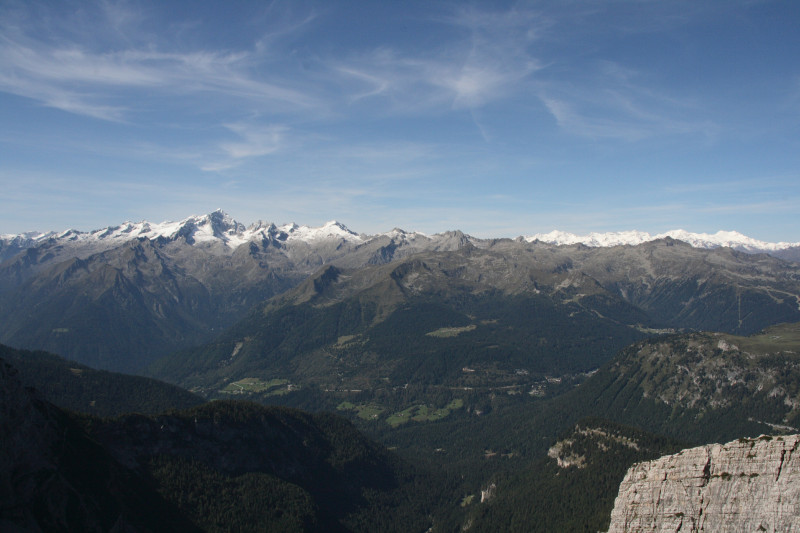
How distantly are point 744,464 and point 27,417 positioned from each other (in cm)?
10619

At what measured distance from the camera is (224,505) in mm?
135750

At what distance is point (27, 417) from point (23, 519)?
1567cm

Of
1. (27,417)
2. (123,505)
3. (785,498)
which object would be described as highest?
(27,417)

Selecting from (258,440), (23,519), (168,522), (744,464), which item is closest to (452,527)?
(258,440)

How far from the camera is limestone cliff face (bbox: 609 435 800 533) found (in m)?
69.6

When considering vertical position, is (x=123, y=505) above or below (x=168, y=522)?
above

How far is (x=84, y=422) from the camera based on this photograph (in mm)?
120938

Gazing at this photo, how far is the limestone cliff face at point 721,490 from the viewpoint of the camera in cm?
6962

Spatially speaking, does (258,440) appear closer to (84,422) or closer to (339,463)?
(339,463)

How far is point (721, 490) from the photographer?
7550cm

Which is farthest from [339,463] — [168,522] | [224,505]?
[168,522]

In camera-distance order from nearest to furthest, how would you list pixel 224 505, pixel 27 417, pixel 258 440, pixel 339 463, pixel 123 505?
pixel 27 417 < pixel 123 505 < pixel 224 505 < pixel 258 440 < pixel 339 463

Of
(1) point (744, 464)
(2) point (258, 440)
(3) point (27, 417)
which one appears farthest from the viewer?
(2) point (258, 440)

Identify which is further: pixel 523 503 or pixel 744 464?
pixel 523 503
